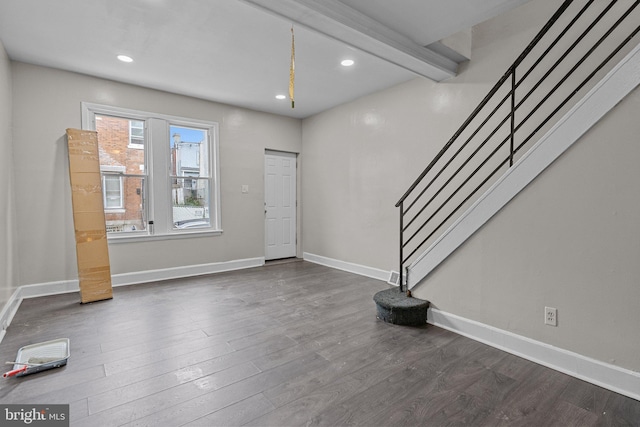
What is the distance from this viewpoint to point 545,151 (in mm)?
2221

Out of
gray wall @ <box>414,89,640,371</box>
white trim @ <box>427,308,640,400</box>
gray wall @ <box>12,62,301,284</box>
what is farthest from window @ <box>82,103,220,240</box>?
gray wall @ <box>414,89,640,371</box>

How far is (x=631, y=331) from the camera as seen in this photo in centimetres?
192

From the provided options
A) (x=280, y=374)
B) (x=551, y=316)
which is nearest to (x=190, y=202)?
(x=280, y=374)

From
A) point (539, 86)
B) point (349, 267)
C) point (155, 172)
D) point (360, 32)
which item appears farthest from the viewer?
point (349, 267)

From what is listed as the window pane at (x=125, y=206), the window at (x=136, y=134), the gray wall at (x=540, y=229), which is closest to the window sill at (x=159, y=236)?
the window pane at (x=125, y=206)

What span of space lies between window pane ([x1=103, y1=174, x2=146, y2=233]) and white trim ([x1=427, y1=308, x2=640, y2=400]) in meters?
4.24

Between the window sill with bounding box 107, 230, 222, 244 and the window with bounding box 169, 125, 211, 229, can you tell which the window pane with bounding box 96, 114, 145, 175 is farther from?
the window sill with bounding box 107, 230, 222, 244

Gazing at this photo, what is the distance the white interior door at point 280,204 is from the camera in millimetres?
5887

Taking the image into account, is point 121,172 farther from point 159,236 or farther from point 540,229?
point 540,229

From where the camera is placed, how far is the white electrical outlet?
2.25 m

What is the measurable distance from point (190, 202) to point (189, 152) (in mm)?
817

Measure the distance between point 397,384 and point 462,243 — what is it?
1.37 metres

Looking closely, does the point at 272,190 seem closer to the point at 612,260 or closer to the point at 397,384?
the point at 397,384

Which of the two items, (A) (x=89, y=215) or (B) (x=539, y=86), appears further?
(A) (x=89, y=215)
